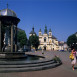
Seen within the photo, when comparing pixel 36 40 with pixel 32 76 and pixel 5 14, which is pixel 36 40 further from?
pixel 32 76

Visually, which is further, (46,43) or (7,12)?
(46,43)

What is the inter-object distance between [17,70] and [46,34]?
112 m

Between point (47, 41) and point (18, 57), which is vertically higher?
point (47, 41)

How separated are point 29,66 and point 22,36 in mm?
55676

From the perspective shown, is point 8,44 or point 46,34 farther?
point 46,34

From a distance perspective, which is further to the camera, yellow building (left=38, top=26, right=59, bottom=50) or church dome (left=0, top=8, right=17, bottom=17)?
yellow building (left=38, top=26, right=59, bottom=50)

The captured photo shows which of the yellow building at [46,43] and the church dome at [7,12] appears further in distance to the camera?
the yellow building at [46,43]

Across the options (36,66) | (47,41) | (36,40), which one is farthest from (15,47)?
(47,41)

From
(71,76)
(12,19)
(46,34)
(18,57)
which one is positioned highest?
(46,34)

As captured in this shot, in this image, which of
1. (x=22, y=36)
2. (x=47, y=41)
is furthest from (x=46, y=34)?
(x=22, y=36)

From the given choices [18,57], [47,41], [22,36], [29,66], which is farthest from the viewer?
[47,41]

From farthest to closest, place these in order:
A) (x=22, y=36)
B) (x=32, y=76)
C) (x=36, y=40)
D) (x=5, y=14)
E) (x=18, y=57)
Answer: (x=36, y=40)
(x=22, y=36)
(x=5, y=14)
(x=18, y=57)
(x=32, y=76)

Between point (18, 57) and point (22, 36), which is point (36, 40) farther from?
point (18, 57)

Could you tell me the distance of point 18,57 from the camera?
15906 millimetres
